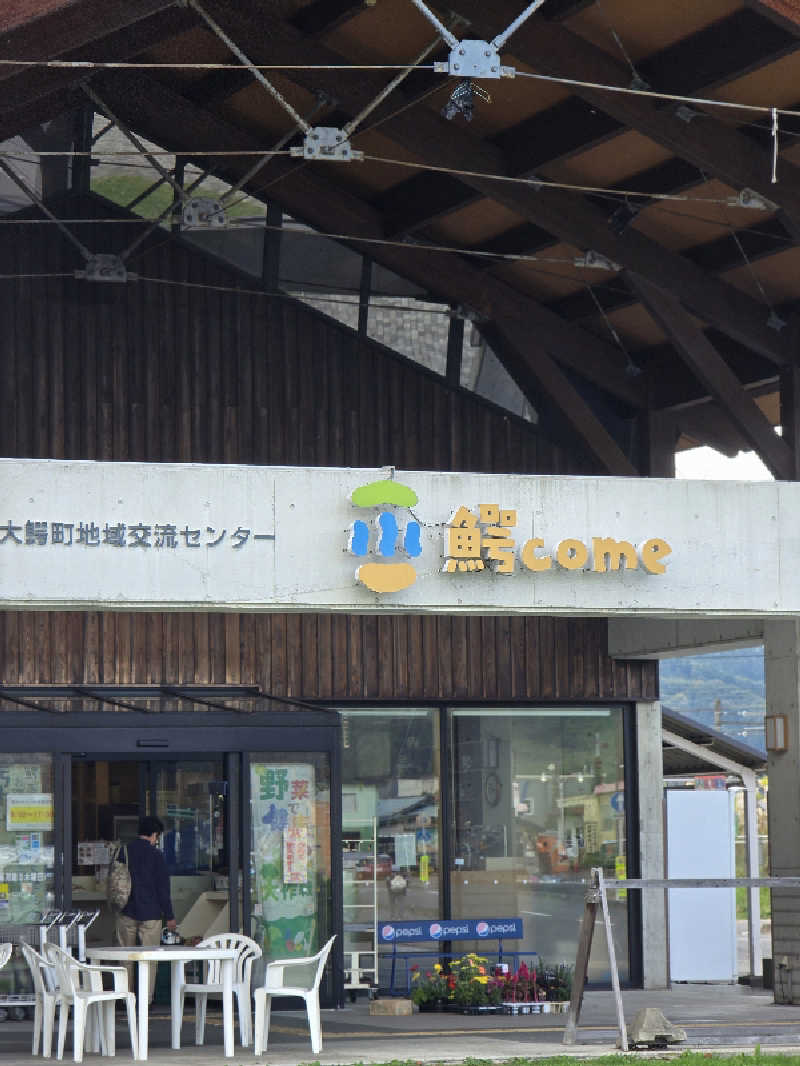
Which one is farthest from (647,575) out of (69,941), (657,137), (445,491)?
(69,941)

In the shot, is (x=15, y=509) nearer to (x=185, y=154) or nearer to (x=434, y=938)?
(x=185, y=154)

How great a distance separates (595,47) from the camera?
38.4ft

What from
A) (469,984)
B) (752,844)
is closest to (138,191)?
(469,984)

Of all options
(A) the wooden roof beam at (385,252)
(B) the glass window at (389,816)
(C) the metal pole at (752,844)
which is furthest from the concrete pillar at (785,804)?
(B) the glass window at (389,816)

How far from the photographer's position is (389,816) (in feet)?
49.9

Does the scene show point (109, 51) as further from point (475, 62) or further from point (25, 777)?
point (25, 777)

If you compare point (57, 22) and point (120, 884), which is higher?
point (57, 22)

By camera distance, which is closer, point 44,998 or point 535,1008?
point 44,998

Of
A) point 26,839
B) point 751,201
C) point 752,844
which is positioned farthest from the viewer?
point 752,844

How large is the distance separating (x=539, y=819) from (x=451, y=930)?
1.45 m

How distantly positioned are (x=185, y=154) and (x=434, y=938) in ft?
22.7

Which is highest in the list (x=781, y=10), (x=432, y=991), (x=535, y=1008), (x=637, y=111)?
(x=781, y=10)

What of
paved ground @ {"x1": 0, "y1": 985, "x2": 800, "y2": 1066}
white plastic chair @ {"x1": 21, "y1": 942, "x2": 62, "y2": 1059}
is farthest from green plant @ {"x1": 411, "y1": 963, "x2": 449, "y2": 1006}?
white plastic chair @ {"x1": 21, "y1": 942, "x2": 62, "y2": 1059}

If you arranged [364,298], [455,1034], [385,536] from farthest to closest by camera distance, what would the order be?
1. [364,298]
2. [455,1034]
3. [385,536]
